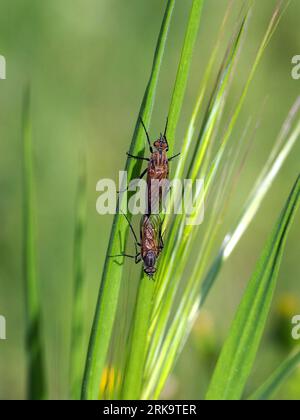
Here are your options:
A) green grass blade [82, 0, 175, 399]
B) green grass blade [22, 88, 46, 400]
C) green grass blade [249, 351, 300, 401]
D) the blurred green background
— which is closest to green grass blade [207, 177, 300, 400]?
green grass blade [249, 351, 300, 401]

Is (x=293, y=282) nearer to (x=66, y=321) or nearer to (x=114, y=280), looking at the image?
(x=66, y=321)

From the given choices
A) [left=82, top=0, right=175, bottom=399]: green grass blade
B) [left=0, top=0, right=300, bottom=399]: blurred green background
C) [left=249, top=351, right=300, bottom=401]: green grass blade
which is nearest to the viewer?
[left=82, top=0, right=175, bottom=399]: green grass blade

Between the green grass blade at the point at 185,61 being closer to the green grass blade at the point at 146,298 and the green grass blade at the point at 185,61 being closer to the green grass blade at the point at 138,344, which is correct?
the green grass blade at the point at 146,298

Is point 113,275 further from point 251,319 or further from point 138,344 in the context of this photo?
point 251,319

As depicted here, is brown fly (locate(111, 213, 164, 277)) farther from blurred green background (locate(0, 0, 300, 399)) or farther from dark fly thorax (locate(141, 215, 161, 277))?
blurred green background (locate(0, 0, 300, 399))

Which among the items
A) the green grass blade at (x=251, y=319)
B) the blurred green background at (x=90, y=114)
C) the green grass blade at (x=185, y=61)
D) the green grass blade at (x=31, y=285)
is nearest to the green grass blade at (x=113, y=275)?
the green grass blade at (x=185, y=61)

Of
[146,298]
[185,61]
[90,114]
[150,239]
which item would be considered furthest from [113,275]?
[90,114]

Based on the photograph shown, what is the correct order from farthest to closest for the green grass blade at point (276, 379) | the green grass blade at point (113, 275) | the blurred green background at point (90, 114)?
the blurred green background at point (90, 114) → the green grass blade at point (276, 379) → the green grass blade at point (113, 275)
